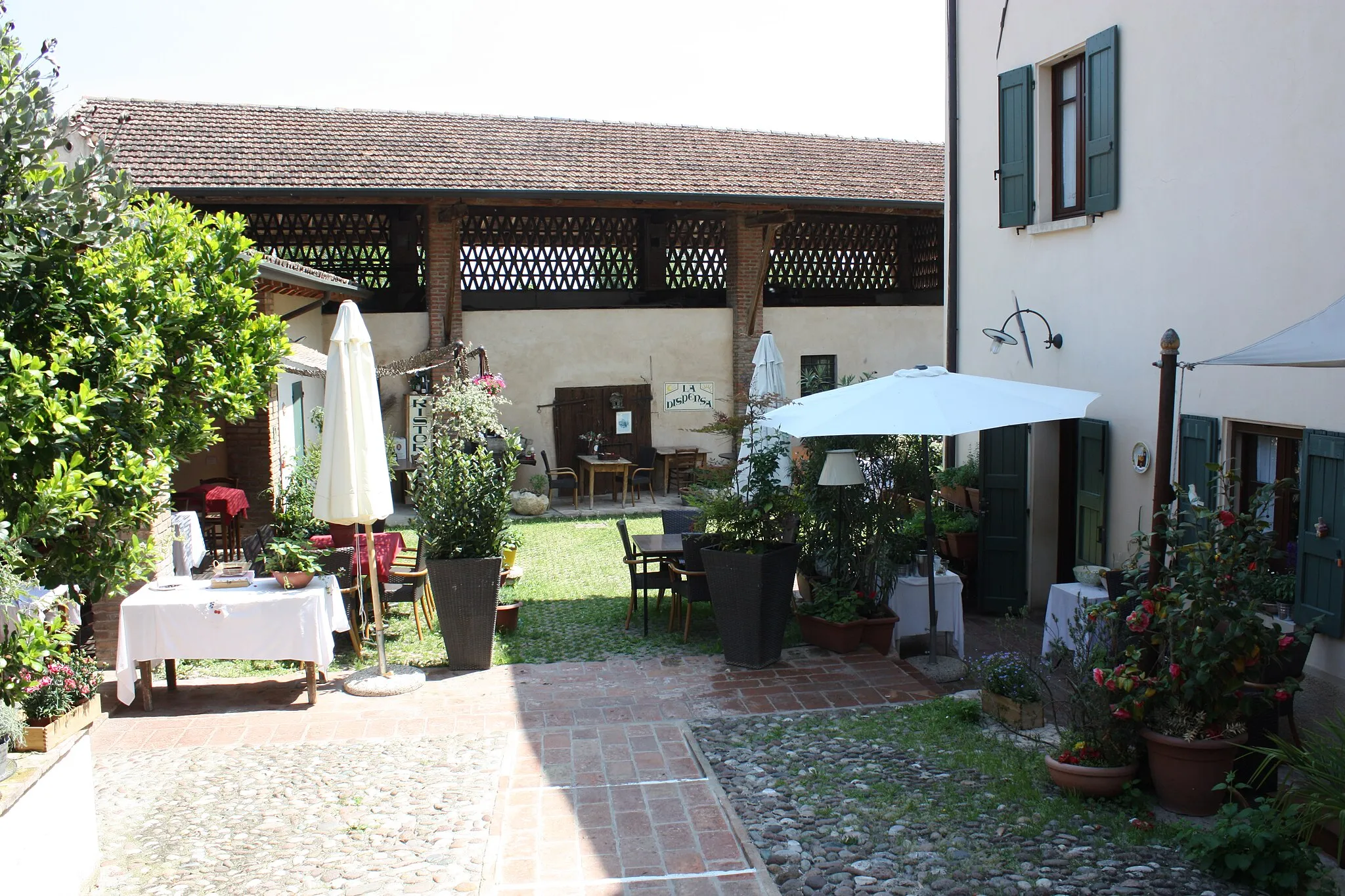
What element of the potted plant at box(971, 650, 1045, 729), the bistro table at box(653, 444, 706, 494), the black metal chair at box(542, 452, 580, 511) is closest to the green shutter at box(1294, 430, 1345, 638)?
the potted plant at box(971, 650, 1045, 729)

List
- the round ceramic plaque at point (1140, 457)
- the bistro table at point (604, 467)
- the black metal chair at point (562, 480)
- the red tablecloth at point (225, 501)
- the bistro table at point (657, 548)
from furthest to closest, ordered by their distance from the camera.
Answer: the bistro table at point (604, 467) < the black metal chair at point (562, 480) < the red tablecloth at point (225, 501) < the bistro table at point (657, 548) < the round ceramic plaque at point (1140, 457)

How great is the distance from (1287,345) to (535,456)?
42.7 ft

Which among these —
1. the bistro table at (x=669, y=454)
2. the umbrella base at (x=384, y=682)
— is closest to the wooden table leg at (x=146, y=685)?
the umbrella base at (x=384, y=682)

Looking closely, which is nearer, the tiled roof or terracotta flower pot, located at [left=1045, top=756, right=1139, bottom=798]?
terracotta flower pot, located at [left=1045, top=756, right=1139, bottom=798]

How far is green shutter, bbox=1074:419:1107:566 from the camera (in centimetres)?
823

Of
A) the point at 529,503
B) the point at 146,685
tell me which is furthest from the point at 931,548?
the point at 529,503

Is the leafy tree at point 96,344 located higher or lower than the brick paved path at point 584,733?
higher

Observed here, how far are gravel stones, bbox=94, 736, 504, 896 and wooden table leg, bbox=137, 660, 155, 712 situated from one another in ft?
2.69

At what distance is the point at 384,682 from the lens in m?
7.27

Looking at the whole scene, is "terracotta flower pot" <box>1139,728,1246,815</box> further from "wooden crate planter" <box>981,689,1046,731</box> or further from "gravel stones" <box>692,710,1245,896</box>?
"wooden crate planter" <box>981,689,1046,731</box>

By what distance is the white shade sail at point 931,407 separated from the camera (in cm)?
668

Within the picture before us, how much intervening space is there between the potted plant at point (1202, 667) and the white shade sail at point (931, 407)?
5.94 feet

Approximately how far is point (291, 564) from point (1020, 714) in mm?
4695

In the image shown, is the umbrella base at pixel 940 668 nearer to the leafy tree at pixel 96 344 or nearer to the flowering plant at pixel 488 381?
the leafy tree at pixel 96 344
